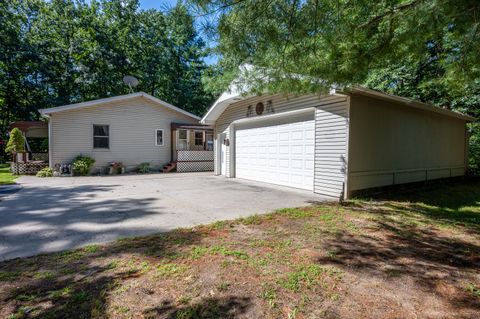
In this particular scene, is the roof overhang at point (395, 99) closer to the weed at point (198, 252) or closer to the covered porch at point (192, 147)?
the weed at point (198, 252)

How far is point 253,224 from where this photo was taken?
15.0 feet

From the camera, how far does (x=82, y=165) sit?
1252cm

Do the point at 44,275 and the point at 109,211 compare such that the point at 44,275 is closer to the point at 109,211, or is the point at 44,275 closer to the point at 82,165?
the point at 109,211

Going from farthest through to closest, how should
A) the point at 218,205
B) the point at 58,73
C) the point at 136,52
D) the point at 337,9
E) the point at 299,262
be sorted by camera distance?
the point at 136,52 → the point at 58,73 → the point at 218,205 → the point at 337,9 → the point at 299,262

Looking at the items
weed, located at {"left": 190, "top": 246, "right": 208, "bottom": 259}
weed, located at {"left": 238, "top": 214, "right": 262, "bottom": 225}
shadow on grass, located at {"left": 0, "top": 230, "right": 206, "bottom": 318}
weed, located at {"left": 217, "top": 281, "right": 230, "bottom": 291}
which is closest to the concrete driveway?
weed, located at {"left": 238, "top": 214, "right": 262, "bottom": 225}

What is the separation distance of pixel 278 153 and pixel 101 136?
1004cm

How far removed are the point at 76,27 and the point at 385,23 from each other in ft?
89.0

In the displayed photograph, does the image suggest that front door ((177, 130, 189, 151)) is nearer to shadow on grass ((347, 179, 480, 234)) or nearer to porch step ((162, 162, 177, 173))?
porch step ((162, 162, 177, 173))

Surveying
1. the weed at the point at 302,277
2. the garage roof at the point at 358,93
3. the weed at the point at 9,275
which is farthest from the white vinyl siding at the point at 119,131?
the weed at the point at 302,277

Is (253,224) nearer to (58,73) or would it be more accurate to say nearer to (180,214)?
(180,214)

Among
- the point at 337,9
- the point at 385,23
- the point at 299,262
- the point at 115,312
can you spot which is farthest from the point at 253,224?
the point at 385,23

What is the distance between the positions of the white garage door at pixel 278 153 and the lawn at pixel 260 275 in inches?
146

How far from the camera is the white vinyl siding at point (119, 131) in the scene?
12.7 metres

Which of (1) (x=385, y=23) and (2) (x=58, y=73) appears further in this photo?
(2) (x=58, y=73)
